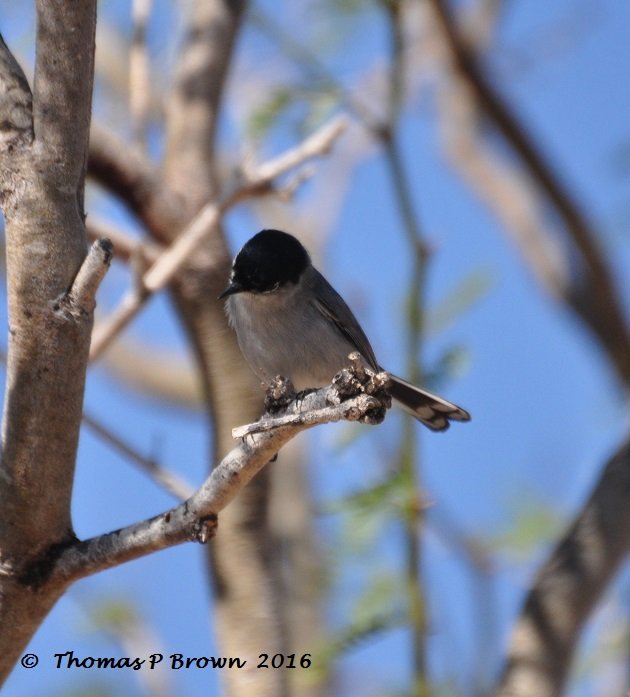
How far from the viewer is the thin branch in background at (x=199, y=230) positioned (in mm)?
3459

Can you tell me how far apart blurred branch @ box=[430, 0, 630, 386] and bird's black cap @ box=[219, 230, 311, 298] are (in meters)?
2.74

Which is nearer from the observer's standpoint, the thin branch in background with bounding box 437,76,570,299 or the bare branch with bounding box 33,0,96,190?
the bare branch with bounding box 33,0,96,190

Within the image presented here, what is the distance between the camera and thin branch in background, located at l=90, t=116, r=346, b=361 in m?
3.46

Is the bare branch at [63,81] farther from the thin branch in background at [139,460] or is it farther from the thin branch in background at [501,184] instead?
the thin branch in background at [501,184]

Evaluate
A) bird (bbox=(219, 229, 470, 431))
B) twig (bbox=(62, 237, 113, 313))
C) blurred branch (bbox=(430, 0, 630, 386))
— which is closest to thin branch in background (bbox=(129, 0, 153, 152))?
bird (bbox=(219, 229, 470, 431))

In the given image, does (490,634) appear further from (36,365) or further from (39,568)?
(36,365)

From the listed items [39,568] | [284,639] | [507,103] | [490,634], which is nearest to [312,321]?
[284,639]

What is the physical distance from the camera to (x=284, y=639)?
364 centimetres

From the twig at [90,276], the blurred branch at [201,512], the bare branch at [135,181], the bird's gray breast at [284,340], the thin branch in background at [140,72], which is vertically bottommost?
the blurred branch at [201,512]

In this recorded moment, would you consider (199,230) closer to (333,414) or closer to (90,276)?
(90,276)

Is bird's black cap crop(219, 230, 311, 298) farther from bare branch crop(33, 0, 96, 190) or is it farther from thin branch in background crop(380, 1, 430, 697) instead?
bare branch crop(33, 0, 96, 190)

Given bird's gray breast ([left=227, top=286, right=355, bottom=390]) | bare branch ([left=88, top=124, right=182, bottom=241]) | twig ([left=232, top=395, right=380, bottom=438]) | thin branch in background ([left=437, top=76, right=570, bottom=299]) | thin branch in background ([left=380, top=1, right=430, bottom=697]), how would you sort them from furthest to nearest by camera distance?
thin branch in background ([left=437, top=76, right=570, bottom=299])
bare branch ([left=88, top=124, right=182, bottom=241])
bird's gray breast ([left=227, top=286, right=355, bottom=390])
thin branch in background ([left=380, top=1, right=430, bottom=697])
twig ([left=232, top=395, right=380, bottom=438])

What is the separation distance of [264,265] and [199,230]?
12.8 inches

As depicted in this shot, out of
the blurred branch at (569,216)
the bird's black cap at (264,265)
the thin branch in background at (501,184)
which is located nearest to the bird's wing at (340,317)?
the bird's black cap at (264,265)
